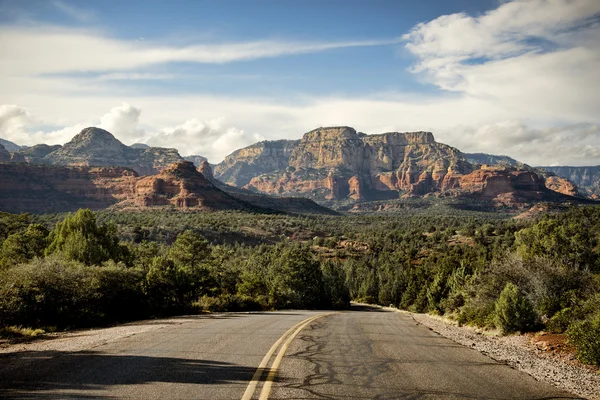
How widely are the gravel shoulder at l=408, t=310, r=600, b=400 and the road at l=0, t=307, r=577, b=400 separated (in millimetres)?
498

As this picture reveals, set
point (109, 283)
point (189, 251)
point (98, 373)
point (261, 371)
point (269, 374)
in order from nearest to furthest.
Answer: point (98, 373), point (269, 374), point (261, 371), point (109, 283), point (189, 251)

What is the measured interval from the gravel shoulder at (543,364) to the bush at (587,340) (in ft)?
0.81

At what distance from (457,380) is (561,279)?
470 inches

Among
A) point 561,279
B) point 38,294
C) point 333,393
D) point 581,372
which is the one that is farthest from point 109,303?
point 561,279

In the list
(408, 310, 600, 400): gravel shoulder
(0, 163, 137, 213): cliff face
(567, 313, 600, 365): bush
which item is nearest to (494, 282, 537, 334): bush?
(408, 310, 600, 400): gravel shoulder

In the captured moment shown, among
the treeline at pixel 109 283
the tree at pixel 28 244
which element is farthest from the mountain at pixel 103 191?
the treeline at pixel 109 283

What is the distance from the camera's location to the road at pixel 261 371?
6.48 metres

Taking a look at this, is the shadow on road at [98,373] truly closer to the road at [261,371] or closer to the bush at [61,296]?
the road at [261,371]

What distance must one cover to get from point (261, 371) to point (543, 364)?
22.2 feet

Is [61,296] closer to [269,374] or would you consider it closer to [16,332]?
[16,332]

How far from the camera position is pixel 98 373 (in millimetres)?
7387

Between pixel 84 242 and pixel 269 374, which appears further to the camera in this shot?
pixel 84 242

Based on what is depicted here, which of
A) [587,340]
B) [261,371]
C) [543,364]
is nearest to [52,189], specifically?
[261,371]

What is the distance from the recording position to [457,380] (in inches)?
303
